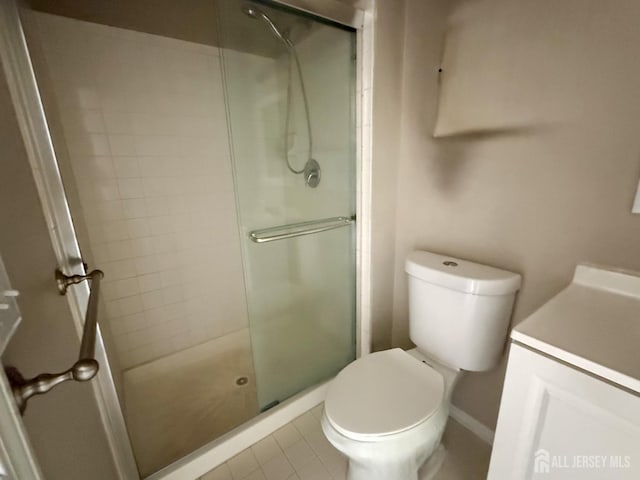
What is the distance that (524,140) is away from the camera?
1.00 meters

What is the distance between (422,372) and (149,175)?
165 centimetres

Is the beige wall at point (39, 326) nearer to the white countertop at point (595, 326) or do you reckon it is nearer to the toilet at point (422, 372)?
the toilet at point (422, 372)

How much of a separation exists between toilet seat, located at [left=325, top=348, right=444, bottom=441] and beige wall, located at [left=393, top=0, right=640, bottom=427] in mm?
408

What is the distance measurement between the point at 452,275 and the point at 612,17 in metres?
0.84

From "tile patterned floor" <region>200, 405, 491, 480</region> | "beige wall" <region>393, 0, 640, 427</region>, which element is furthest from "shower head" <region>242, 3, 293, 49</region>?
"tile patterned floor" <region>200, 405, 491, 480</region>

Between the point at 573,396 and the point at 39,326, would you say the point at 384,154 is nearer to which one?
the point at 573,396

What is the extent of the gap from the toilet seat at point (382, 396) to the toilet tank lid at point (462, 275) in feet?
1.11

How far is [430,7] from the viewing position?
117 cm

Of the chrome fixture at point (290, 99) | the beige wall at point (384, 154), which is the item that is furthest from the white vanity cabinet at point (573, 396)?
the chrome fixture at point (290, 99)

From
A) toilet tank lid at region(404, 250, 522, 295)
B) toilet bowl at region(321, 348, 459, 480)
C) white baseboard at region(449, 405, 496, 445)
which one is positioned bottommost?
white baseboard at region(449, 405, 496, 445)

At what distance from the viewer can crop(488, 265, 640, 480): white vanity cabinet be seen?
1.83 feet

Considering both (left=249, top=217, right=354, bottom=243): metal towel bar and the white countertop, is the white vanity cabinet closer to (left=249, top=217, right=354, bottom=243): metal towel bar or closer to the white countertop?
the white countertop

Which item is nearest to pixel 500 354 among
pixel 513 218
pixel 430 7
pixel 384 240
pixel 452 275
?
pixel 452 275

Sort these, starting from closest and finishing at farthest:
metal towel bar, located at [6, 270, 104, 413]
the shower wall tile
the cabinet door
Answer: metal towel bar, located at [6, 270, 104, 413] → the cabinet door → the shower wall tile
